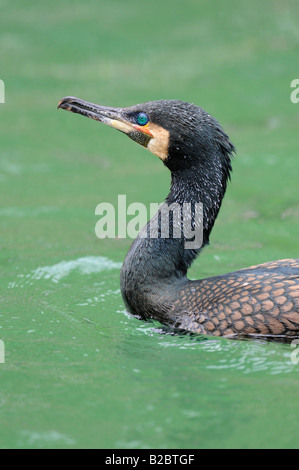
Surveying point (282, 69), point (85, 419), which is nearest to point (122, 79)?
point (282, 69)

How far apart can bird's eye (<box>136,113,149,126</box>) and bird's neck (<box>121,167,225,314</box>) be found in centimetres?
44

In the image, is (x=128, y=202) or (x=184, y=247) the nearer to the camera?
(x=184, y=247)

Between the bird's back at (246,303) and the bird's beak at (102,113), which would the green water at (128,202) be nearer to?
the bird's back at (246,303)

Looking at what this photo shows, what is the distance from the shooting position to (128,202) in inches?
342

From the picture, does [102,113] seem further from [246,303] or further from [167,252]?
[246,303]

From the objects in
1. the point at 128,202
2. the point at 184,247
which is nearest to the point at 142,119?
the point at 184,247

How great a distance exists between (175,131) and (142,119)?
0.31 metres

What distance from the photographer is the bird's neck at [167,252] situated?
221 inches

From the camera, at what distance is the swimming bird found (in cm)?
525

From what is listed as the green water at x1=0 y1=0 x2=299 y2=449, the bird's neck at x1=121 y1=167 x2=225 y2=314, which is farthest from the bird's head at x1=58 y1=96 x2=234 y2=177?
the green water at x1=0 y1=0 x2=299 y2=449

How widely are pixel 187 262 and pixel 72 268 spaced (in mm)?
1562

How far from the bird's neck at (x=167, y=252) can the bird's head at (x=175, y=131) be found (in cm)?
14

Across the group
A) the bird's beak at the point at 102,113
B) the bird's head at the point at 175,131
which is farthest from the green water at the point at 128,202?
the bird's beak at the point at 102,113

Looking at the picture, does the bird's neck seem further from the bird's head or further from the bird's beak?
the bird's beak
